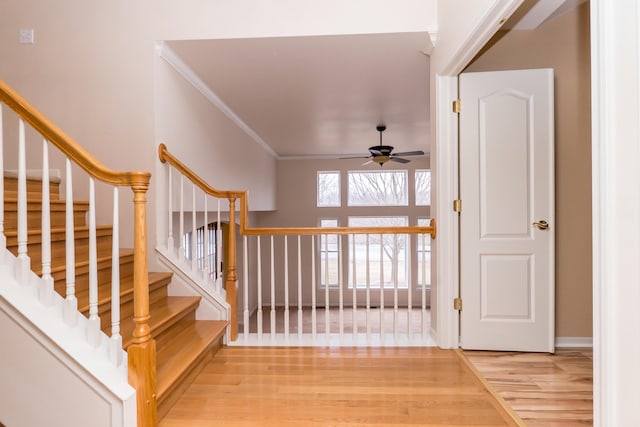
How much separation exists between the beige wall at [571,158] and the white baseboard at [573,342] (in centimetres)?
3

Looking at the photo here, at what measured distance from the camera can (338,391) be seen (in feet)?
7.17

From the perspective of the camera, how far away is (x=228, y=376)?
239 centimetres

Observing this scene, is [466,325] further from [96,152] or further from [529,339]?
[96,152]

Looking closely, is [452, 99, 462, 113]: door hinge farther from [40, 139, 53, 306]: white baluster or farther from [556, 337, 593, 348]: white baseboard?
[40, 139, 53, 306]: white baluster

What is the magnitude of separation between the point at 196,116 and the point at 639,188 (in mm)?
3452

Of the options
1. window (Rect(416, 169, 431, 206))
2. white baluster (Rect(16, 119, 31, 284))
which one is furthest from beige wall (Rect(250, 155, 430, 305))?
white baluster (Rect(16, 119, 31, 284))

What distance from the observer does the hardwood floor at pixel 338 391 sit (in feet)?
6.26

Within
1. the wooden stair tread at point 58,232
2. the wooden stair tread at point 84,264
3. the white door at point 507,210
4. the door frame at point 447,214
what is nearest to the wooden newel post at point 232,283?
the wooden stair tread at point 84,264

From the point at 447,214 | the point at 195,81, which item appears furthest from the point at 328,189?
the point at 447,214

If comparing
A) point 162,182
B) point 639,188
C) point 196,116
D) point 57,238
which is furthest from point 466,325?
→ point 196,116

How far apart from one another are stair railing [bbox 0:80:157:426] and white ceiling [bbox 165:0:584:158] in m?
1.58

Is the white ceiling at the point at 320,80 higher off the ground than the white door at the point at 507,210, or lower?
higher

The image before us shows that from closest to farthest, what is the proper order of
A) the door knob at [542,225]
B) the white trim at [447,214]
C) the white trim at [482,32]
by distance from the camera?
the white trim at [482,32], the door knob at [542,225], the white trim at [447,214]

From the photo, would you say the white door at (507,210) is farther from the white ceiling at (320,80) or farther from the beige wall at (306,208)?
the beige wall at (306,208)
